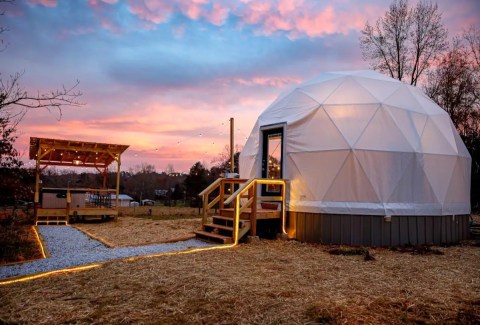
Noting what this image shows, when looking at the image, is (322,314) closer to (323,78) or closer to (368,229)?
(368,229)

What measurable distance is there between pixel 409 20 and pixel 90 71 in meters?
17.3

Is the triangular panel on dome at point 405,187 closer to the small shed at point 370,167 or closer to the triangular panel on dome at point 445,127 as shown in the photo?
the small shed at point 370,167

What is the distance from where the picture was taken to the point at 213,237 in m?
8.08

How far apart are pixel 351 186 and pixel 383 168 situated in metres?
0.89

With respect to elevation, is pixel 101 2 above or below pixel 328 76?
above

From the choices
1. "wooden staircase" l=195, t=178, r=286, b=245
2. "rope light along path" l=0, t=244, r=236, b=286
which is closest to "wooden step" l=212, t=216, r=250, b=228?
"wooden staircase" l=195, t=178, r=286, b=245

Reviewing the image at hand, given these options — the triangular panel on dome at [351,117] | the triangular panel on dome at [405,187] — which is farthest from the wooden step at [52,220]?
the triangular panel on dome at [405,187]

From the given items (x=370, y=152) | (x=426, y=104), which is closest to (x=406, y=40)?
(x=426, y=104)

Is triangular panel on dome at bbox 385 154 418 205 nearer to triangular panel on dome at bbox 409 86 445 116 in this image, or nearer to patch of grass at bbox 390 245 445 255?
patch of grass at bbox 390 245 445 255

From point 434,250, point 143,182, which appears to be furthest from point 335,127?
point 143,182

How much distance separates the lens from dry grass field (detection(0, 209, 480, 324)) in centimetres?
357

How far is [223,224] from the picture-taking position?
353 inches

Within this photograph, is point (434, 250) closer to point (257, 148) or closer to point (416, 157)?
point (416, 157)

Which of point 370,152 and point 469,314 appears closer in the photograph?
point 469,314
